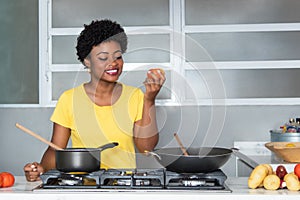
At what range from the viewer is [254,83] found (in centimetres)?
359

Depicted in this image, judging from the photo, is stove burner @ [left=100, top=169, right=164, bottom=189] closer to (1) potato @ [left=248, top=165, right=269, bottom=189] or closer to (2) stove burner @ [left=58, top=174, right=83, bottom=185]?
(2) stove burner @ [left=58, top=174, right=83, bottom=185]

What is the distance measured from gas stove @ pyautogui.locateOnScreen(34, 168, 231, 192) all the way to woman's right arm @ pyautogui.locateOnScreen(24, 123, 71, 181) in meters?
0.17

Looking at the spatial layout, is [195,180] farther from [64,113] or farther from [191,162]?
[64,113]

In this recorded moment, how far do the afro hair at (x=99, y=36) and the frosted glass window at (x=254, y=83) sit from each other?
4.42 feet

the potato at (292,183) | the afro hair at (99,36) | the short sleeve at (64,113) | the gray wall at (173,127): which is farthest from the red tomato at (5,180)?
the gray wall at (173,127)

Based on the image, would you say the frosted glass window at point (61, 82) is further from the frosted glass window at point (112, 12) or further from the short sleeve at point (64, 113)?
the short sleeve at point (64, 113)

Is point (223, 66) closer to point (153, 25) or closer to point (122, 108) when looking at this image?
point (153, 25)

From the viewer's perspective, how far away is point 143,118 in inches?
86.5

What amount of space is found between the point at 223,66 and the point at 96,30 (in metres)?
1.52

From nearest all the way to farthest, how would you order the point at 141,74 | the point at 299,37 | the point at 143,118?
the point at 143,118 → the point at 141,74 → the point at 299,37

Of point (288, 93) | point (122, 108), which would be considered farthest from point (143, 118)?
point (288, 93)

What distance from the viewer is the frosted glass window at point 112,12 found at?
360 cm

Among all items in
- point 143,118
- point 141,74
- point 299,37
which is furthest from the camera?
point 299,37

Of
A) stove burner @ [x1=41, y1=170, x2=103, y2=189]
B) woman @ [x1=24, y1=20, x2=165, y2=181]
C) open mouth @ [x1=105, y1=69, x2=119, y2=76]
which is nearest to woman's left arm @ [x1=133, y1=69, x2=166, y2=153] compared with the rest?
woman @ [x1=24, y1=20, x2=165, y2=181]
